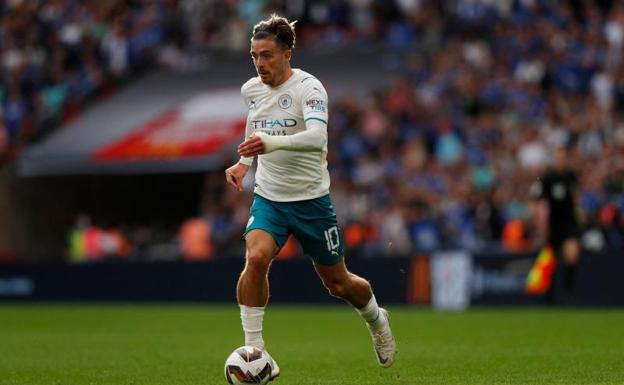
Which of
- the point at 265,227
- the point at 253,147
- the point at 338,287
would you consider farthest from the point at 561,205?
the point at 253,147

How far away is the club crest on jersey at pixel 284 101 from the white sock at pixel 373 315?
65.5 inches

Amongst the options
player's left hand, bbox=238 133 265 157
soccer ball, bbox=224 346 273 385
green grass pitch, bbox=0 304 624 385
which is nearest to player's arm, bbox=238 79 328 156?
player's left hand, bbox=238 133 265 157

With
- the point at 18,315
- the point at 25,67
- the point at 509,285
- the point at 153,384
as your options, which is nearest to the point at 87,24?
the point at 25,67

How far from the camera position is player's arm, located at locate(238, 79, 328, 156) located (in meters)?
8.44

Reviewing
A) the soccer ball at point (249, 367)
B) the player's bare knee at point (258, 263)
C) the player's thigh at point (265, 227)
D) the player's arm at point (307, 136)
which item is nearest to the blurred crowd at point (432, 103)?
the player's thigh at point (265, 227)

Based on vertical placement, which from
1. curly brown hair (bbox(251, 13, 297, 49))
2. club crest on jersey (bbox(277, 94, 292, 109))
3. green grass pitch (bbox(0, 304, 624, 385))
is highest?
curly brown hair (bbox(251, 13, 297, 49))

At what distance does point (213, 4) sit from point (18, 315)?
1247cm

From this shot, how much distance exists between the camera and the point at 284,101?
30.0 feet

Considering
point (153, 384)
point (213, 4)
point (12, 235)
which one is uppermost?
point (213, 4)

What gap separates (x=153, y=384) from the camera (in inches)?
378

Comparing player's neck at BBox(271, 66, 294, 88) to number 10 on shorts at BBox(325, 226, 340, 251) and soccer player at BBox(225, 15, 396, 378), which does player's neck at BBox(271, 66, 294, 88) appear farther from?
number 10 on shorts at BBox(325, 226, 340, 251)

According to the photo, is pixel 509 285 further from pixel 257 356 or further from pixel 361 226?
pixel 257 356

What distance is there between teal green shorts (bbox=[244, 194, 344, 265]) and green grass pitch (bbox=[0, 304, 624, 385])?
3.19 ft

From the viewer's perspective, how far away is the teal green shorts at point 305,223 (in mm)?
9156
